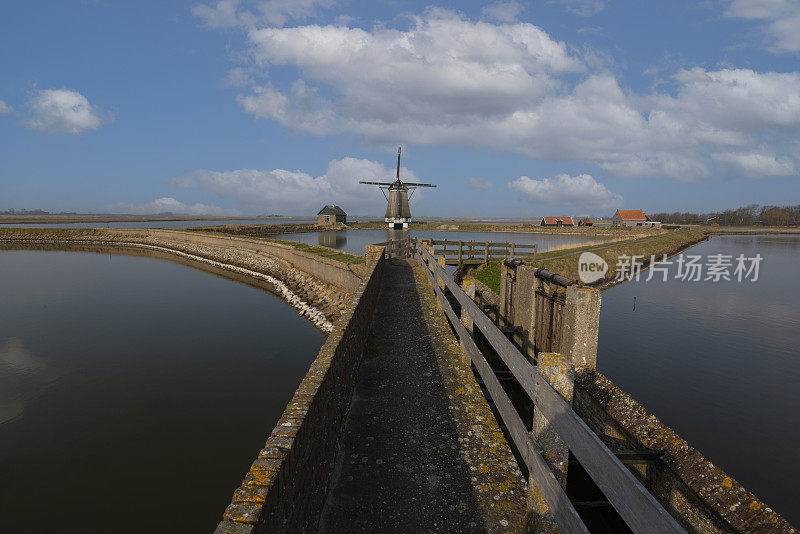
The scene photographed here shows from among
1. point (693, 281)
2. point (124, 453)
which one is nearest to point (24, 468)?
point (124, 453)

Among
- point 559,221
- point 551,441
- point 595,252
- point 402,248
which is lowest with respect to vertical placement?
point 551,441

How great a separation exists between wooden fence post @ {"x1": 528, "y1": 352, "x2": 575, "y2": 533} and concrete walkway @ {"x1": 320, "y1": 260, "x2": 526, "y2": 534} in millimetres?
520

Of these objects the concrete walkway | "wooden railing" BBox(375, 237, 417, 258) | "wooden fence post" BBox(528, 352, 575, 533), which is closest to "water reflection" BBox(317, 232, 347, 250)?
"wooden railing" BBox(375, 237, 417, 258)

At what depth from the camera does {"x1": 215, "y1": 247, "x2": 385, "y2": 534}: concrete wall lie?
236 centimetres

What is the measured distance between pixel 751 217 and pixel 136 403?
207445 millimetres

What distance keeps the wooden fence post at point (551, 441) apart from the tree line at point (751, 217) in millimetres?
181198

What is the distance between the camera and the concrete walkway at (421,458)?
3666 mm

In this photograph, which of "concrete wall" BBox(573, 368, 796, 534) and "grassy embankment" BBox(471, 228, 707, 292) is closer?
"concrete wall" BBox(573, 368, 796, 534)

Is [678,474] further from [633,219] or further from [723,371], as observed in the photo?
[633,219]

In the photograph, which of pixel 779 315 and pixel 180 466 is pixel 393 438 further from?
pixel 779 315

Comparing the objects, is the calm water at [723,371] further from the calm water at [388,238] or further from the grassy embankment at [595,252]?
the calm water at [388,238]

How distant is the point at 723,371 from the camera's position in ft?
37.7

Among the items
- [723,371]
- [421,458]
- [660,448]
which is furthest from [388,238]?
[421,458]

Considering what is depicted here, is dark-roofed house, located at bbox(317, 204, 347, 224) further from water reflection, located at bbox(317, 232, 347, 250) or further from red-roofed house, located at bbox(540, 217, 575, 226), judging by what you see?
red-roofed house, located at bbox(540, 217, 575, 226)
